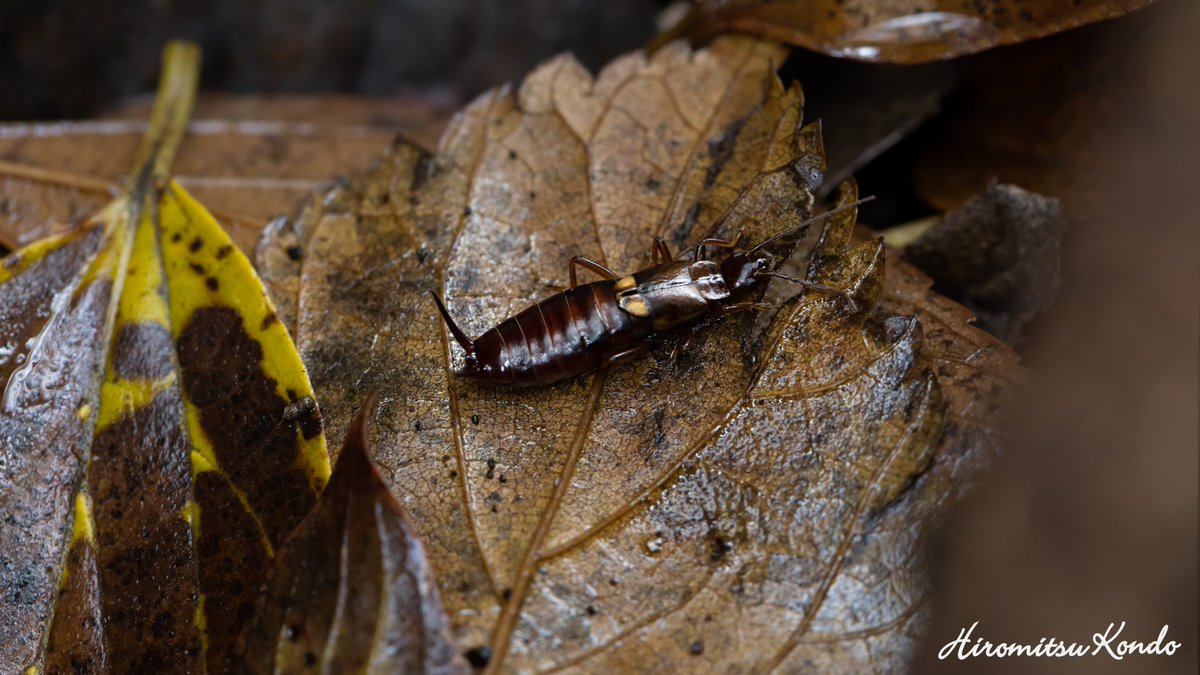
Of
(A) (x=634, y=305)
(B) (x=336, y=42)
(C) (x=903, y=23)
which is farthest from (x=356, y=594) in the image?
(B) (x=336, y=42)

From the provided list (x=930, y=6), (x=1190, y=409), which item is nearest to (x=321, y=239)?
(x=930, y=6)

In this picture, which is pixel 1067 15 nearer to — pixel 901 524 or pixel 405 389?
pixel 901 524

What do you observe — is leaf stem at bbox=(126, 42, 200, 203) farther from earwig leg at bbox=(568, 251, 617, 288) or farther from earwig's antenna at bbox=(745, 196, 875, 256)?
earwig's antenna at bbox=(745, 196, 875, 256)

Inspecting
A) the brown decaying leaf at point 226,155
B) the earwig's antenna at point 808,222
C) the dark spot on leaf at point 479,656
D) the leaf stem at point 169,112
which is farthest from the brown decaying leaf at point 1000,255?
the leaf stem at point 169,112

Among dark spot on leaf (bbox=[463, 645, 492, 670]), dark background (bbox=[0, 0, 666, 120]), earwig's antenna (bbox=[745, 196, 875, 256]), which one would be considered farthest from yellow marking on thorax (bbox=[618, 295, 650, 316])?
dark background (bbox=[0, 0, 666, 120])

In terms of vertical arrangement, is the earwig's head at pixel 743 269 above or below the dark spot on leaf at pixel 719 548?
above

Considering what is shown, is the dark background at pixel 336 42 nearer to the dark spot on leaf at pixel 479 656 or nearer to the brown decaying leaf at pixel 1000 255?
the brown decaying leaf at pixel 1000 255
